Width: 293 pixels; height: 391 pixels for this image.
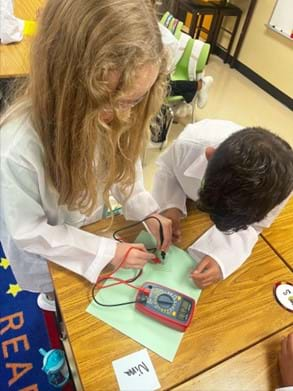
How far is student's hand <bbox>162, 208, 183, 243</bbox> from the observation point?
849 millimetres

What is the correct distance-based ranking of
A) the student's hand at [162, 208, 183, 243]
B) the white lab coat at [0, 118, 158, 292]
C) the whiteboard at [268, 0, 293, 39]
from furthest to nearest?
the whiteboard at [268, 0, 293, 39]
the student's hand at [162, 208, 183, 243]
the white lab coat at [0, 118, 158, 292]

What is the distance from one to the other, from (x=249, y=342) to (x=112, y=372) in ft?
0.94

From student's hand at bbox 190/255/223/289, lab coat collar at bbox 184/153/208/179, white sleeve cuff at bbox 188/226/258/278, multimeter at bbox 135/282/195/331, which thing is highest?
lab coat collar at bbox 184/153/208/179

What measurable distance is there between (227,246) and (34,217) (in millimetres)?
468

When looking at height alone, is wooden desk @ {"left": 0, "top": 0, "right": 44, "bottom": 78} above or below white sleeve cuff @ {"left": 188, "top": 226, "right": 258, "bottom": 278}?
above

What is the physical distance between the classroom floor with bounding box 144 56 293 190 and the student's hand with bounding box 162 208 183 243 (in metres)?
1.68

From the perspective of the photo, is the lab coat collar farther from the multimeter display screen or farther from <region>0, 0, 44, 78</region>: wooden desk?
<region>0, 0, 44, 78</region>: wooden desk

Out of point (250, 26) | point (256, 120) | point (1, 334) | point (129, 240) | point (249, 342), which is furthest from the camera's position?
point (250, 26)

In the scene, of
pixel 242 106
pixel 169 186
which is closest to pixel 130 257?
pixel 169 186

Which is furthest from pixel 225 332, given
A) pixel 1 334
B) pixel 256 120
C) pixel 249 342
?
pixel 256 120

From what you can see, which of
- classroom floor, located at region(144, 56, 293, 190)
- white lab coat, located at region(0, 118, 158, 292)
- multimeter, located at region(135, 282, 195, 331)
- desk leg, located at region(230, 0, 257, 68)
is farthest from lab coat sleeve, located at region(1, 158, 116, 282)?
desk leg, located at region(230, 0, 257, 68)

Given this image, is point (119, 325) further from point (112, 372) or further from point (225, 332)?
point (225, 332)

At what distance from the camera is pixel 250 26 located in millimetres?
3648

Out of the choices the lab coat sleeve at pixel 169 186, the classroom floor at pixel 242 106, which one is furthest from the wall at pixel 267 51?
the lab coat sleeve at pixel 169 186
